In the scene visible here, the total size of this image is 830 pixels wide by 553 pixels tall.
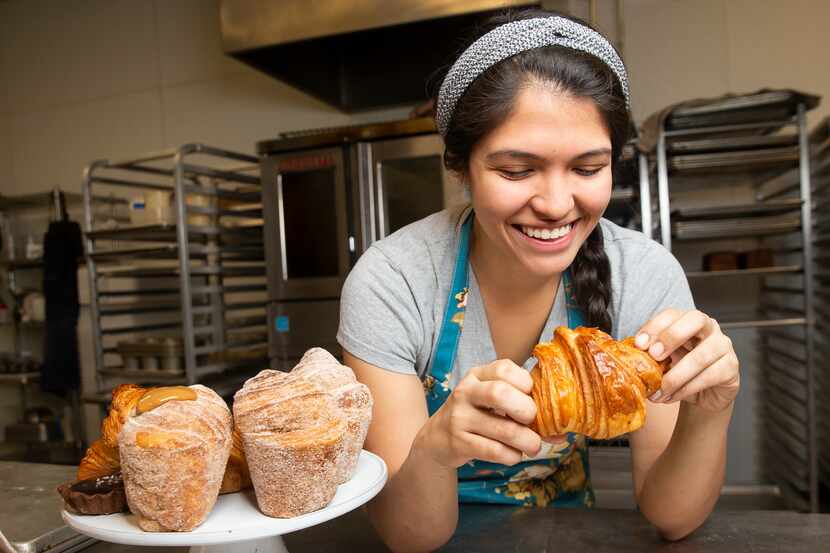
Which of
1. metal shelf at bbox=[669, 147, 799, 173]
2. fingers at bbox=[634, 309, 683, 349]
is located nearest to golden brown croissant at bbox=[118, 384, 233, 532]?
fingers at bbox=[634, 309, 683, 349]

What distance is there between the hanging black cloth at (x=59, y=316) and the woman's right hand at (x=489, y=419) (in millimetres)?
4108

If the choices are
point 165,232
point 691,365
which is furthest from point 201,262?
point 691,365

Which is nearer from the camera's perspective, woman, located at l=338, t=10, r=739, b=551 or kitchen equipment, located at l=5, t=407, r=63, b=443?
woman, located at l=338, t=10, r=739, b=551

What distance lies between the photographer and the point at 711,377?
2.72 feet

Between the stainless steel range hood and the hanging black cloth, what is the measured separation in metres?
2.14

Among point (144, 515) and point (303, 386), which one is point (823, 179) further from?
point (144, 515)

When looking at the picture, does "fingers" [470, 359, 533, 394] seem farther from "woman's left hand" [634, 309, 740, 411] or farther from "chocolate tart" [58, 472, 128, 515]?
"chocolate tart" [58, 472, 128, 515]

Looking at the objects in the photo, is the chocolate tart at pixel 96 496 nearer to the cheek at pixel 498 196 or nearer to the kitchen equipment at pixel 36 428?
the cheek at pixel 498 196

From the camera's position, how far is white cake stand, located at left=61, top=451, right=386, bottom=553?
0.61 metres

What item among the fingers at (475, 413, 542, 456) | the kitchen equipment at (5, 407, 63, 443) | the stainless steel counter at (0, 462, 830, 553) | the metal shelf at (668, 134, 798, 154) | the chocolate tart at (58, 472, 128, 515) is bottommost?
the kitchen equipment at (5, 407, 63, 443)

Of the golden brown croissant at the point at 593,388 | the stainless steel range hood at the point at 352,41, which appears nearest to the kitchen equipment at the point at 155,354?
the stainless steel range hood at the point at 352,41

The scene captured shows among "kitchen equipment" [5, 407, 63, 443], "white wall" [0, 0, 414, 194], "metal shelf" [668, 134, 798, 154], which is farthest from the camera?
"kitchen equipment" [5, 407, 63, 443]

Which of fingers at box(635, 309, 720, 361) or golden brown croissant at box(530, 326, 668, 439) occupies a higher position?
fingers at box(635, 309, 720, 361)

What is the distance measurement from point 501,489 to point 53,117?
4.93m
